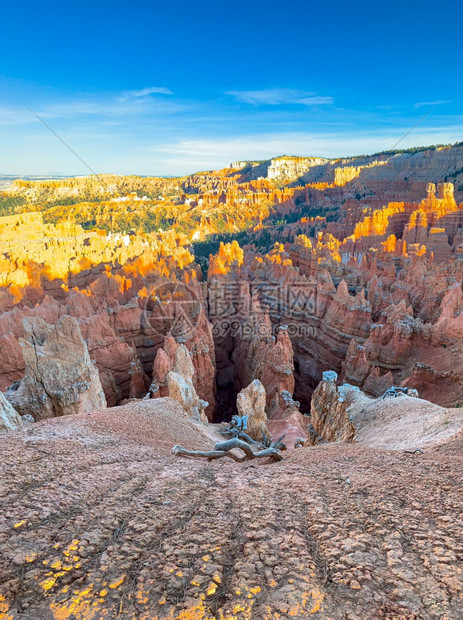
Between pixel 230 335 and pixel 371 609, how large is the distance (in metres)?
25.3

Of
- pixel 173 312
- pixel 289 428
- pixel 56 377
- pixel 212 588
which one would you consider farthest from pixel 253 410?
pixel 173 312

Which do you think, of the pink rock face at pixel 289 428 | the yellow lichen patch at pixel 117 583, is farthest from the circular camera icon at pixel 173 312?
the yellow lichen patch at pixel 117 583

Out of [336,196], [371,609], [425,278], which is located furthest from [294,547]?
[336,196]

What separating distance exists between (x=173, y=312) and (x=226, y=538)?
71.6 feet

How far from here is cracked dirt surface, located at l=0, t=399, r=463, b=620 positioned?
202cm

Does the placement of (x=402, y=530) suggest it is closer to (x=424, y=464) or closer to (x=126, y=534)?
(x=424, y=464)

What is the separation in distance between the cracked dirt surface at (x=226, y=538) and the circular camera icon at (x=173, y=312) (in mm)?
16627

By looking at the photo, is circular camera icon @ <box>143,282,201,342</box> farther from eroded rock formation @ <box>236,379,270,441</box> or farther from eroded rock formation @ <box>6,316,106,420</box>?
eroded rock formation @ <box>6,316,106,420</box>

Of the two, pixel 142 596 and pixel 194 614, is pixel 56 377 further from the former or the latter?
pixel 194 614

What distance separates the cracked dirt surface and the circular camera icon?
54.5ft

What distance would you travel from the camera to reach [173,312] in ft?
79.0

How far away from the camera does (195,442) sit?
7.58 meters

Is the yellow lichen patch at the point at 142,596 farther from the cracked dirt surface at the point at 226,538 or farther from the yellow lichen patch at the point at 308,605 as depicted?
the yellow lichen patch at the point at 308,605

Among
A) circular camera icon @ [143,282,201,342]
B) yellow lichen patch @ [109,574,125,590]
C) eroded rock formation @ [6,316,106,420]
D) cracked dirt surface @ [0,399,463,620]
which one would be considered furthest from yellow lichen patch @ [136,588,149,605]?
circular camera icon @ [143,282,201,342]
